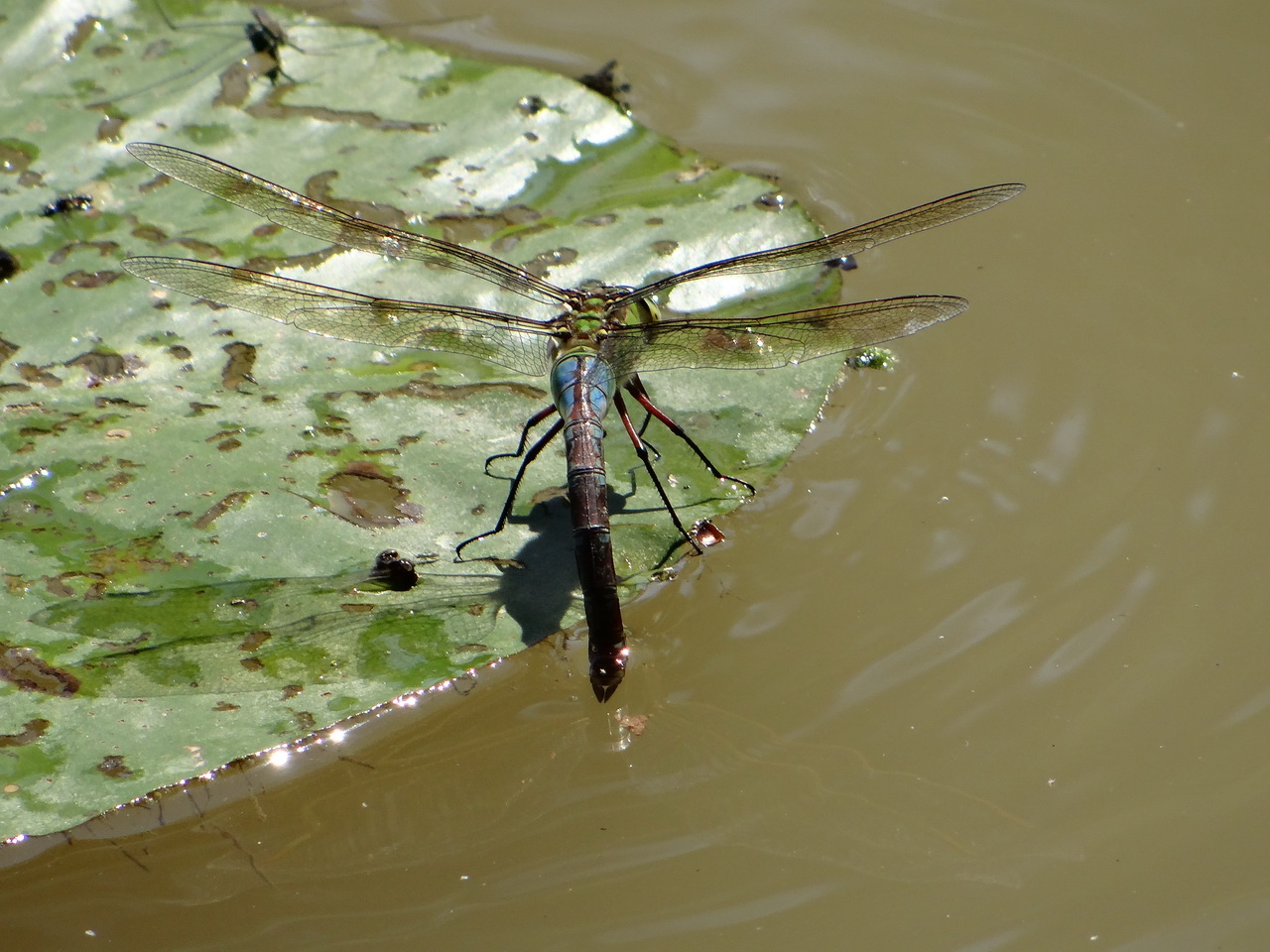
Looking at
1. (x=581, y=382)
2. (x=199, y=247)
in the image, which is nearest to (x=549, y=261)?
(x=581, y=382)

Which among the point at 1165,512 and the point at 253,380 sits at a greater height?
the point at 253,380

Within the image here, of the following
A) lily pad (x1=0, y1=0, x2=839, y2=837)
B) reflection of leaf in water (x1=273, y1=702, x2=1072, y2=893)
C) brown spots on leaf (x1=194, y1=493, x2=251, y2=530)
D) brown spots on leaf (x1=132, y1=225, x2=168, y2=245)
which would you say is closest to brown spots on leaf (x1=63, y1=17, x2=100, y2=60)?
lily pad (x1=0, y1=0, x2=839, y2=837)

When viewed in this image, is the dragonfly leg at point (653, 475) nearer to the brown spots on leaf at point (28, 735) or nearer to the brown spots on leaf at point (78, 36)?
the brown spots on leaf at point (28, 735)

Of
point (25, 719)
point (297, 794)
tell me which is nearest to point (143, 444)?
point (25, 719)

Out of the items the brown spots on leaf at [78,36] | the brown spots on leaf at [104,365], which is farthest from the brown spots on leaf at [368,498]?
the brown spots on leaf at [78,36]

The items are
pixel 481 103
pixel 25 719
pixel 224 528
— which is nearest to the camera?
pixel 25 719

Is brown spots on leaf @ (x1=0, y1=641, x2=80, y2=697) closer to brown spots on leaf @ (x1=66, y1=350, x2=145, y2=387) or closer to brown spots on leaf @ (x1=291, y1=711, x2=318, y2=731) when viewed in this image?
brown spots on leaf @ (x1=291, y1=711, x2=318, y2=731)

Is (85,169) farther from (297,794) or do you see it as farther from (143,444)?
(297,794)
